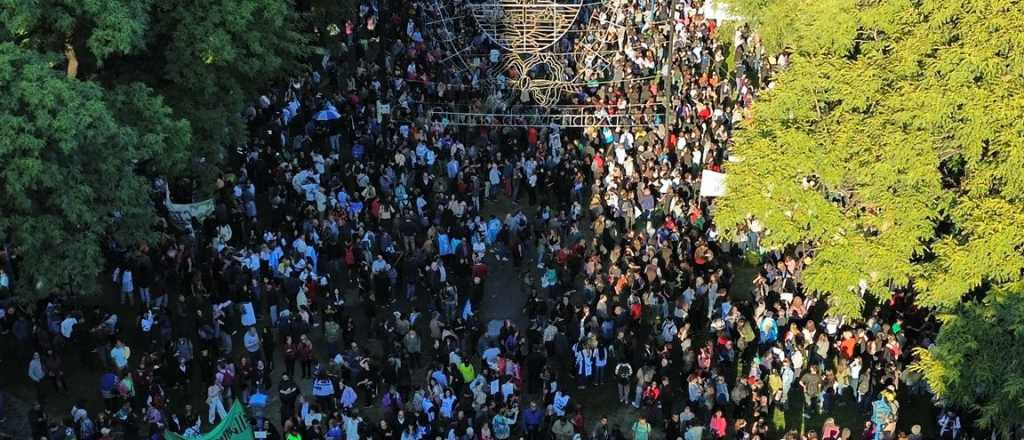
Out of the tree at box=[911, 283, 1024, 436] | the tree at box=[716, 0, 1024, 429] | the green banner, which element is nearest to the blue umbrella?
the tree at box=[716, 0, 1024, 429]

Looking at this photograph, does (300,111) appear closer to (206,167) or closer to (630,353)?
(206,167)

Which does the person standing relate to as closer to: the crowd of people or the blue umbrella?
the crowd of people

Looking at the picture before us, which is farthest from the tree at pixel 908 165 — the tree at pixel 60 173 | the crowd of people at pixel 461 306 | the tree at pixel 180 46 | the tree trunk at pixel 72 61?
the tree trunk at pixel 72 61

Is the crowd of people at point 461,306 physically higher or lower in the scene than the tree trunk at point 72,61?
lower

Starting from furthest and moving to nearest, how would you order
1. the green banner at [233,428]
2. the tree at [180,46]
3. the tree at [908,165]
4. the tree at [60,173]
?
the tree at [180,46] → the tree at [60,173] → the tree at [908,165] → the green banner at [233,428]

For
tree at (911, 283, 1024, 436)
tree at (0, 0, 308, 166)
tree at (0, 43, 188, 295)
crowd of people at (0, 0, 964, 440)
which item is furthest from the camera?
tree at (0, 0, 308, 166)

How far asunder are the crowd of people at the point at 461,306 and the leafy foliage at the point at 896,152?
186cm

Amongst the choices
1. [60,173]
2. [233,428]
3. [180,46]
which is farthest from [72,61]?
[233,428]

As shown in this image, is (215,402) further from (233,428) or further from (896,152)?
(896,152)

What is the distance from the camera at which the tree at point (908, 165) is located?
25.7 metres

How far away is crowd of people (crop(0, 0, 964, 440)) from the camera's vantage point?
27.2m

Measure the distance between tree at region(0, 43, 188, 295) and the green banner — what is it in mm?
4901

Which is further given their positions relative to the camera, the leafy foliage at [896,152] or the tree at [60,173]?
the tree at [60,173]

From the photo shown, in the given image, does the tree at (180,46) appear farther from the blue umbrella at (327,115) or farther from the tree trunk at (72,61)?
the blue umbrella at (327,115)
